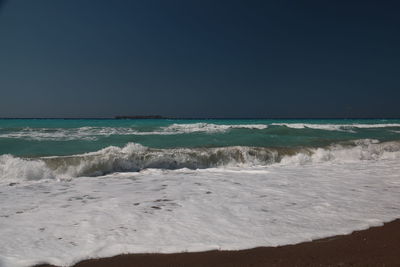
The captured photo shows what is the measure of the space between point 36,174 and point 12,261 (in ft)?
15.6

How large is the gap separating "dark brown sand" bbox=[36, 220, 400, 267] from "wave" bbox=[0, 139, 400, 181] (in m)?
5.03

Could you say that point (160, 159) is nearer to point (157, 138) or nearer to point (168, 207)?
point (168, 207)

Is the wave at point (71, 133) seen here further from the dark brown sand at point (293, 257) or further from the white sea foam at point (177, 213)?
the dark brown sand at point (293, 257)

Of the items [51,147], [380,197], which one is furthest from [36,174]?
[380,197]

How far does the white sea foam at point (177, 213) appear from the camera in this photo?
275 cm

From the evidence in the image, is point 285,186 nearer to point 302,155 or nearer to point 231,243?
point 231,243

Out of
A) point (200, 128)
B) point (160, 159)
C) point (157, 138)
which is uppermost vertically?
point (200, 128)

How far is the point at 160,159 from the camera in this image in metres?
8.54

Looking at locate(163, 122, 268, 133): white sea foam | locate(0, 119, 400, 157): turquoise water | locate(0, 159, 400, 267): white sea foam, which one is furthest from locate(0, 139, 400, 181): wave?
locate(163, 122, 268, 133): white sea foam

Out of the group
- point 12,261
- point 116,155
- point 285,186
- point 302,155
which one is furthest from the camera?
point 302,155

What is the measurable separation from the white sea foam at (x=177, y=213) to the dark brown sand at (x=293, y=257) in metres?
0.13

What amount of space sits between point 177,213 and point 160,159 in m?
4.92

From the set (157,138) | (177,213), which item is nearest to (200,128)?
(157,138)

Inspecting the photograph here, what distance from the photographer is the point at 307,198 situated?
4445 mm
